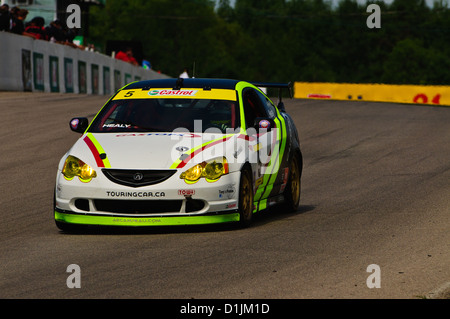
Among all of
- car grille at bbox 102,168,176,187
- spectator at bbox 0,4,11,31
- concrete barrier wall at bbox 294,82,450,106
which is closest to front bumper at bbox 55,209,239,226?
car grille at bbox 102,168,176,187

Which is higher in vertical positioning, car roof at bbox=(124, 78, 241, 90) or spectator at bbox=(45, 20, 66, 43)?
car roof at bbox=(124, 78, 241, 90)

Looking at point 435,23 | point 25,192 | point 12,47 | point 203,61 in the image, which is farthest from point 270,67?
point 25,192

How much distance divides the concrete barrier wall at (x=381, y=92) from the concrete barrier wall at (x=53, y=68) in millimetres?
11797

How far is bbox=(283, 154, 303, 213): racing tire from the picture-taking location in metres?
11.9

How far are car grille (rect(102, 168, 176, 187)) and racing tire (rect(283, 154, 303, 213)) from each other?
257 cm

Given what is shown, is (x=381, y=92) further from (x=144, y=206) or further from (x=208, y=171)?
(x=144, y=206)

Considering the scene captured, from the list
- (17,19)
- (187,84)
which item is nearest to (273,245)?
(187,84)

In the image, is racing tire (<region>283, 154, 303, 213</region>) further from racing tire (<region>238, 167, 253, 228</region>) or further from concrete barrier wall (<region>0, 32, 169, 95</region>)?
concrete barrier wall (<region>0, 32, 169, 95</region>)

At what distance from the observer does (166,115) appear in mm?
10742

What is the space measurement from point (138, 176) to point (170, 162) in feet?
1.05

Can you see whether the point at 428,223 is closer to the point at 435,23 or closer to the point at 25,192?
the point at 25,192

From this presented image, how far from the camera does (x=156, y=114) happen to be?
10.8 metres
